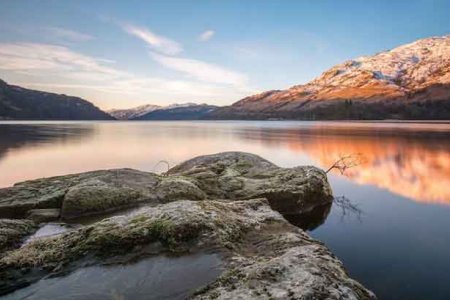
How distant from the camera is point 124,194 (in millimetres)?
12750

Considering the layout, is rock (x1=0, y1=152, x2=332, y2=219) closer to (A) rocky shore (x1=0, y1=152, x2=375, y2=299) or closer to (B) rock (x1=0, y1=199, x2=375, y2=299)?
(A) rocky shore (x1=0, y1=152, x2=375, y2=299)

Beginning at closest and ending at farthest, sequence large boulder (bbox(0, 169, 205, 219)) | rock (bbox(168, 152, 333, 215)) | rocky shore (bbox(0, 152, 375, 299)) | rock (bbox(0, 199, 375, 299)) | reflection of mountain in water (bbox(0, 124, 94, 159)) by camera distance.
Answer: rock (bbox(0, 199, 375, 299)) < rocky shore (bbox(0, 152, 375, 299)) < large boulder (bbox(0, 169, 205, 219)) < rock (bbox(168, 152, 333, 215)) < reflection of mountain in water (bbox(0, 124, 94, 159))

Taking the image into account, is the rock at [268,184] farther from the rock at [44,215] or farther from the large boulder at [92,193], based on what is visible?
the rock at [44,215]

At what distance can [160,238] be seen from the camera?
301 inches

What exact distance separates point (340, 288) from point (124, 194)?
8943mm

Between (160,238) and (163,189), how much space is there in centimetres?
598

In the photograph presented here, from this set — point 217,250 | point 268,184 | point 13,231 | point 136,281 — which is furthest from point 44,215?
point 268,184

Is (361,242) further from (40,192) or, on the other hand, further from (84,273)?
(40,192)

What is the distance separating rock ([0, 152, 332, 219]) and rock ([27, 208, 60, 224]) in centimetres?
21

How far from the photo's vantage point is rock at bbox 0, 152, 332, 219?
39.8ft

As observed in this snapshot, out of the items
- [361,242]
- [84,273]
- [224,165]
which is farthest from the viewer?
[224,165]

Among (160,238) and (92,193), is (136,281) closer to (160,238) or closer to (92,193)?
(160,238)

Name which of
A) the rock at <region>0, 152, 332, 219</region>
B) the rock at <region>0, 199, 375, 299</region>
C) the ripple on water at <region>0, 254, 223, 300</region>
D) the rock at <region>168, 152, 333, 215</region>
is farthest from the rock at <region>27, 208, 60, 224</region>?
the rock at <region>168, 152, 333, 215</region>

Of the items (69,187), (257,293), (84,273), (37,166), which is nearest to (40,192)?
(69,187)
